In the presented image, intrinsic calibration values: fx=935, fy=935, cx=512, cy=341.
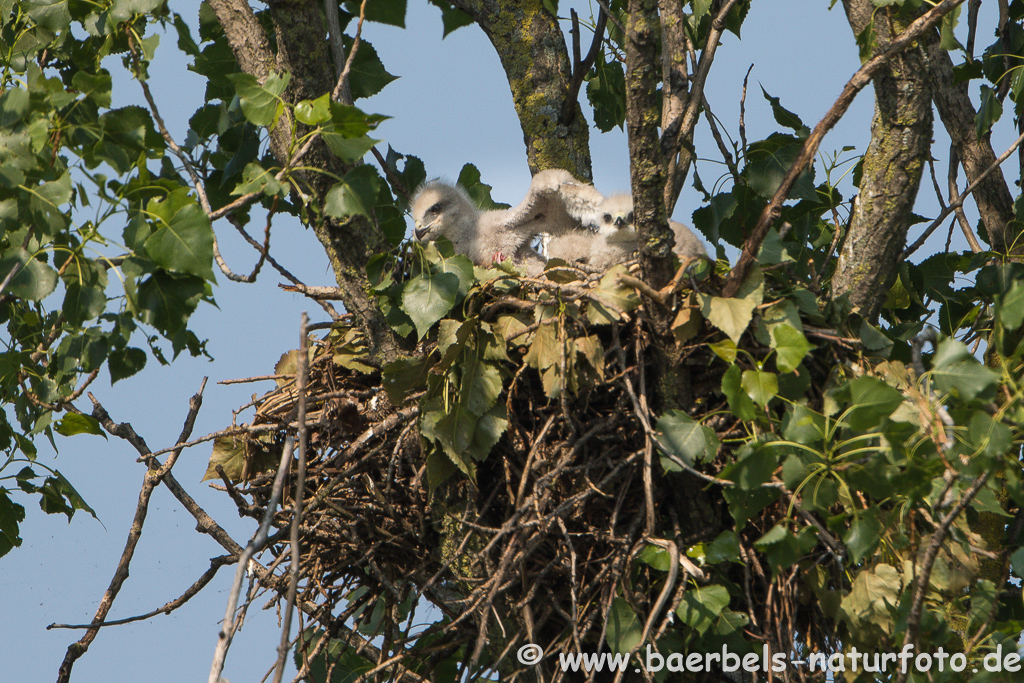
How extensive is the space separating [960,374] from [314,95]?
1.87 metres

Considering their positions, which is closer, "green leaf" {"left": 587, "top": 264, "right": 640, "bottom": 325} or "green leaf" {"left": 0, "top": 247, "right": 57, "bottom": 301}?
"green leaf" {"left": 0, "top": 247, "right": 57, "bottom": 301}

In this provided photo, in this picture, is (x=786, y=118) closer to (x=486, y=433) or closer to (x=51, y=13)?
(x=486, y=433)

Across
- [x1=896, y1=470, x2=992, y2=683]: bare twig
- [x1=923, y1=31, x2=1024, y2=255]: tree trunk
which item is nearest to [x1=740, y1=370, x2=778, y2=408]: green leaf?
[x1=896, y1=470, x2=992, y2=683]: bare twig

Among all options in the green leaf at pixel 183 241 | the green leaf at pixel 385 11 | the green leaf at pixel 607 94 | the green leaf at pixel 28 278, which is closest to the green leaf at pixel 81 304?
the green leaf at pixel 28 278

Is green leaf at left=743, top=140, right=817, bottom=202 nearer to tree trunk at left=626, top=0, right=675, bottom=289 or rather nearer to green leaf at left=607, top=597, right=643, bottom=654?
tree trunk at left=626, top=0, right=675, bottom=289

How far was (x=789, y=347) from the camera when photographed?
224 cm

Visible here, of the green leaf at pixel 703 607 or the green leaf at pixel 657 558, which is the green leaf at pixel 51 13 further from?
the green leaf at pixel 703 607

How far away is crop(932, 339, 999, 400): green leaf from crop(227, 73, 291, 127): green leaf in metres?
1.57

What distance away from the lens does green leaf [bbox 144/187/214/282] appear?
6.85 feet

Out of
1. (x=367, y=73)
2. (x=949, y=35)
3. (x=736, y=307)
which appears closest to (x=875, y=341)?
(x=736, y=307)

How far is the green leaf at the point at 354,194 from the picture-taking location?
91.4 inches

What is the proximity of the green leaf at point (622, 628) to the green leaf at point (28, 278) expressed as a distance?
1717 millimetres

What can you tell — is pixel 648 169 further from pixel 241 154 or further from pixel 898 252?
pixel 241 154

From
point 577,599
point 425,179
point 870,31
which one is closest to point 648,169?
point 870,31
